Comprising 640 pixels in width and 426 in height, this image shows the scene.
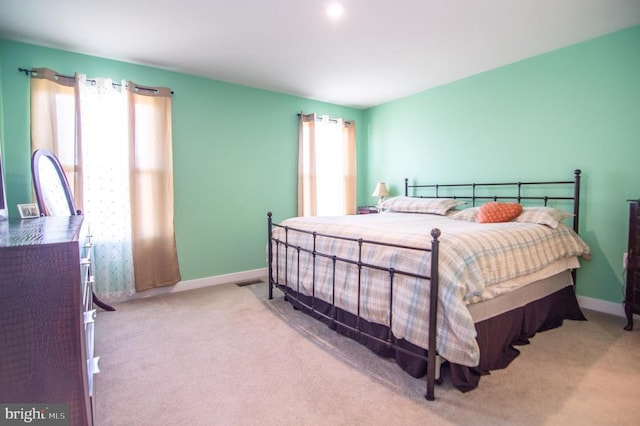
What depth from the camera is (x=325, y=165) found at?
4.85 metres

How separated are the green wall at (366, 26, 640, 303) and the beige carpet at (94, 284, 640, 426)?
2.85 ft

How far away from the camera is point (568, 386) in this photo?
1.83 metres

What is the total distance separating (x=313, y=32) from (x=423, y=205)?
7.18 ft

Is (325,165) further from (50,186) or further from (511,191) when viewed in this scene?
(50,186)

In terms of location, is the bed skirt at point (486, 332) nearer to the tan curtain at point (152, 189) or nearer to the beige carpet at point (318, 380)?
the beige carpet at point (318, 380)

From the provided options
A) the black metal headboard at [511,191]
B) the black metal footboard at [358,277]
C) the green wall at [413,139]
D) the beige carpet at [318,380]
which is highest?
the green wall at [413,139]

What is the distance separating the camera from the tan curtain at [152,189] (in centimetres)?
335

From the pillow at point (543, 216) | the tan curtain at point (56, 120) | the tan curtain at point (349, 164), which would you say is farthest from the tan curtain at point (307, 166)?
the pillow at point (543, 216)

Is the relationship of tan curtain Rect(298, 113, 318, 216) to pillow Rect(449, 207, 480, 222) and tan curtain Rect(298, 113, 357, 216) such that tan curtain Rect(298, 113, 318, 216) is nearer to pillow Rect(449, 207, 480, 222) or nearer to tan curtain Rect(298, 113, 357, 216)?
tan curtain Rect(298, 113, 357, 216)

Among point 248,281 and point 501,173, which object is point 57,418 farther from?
point 501,173

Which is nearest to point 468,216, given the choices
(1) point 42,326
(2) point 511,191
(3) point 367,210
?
(2) point 511,191

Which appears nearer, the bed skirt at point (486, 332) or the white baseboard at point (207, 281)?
the bed skirt at point (486, 332)

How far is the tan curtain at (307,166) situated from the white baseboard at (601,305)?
321 centimetres

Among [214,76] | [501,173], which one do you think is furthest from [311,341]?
[214,76]
